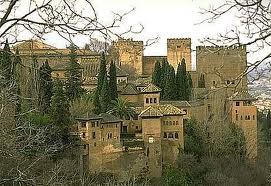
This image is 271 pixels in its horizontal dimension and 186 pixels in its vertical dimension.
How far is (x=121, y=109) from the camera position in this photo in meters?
26.8

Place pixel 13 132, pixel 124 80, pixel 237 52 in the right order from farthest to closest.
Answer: pixel 124 80 → pixel 13 132 → pixel 237 52

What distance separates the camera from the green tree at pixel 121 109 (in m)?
26.7

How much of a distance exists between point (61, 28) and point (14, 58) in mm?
570

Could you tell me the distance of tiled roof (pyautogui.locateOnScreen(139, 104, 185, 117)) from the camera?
25.8 m

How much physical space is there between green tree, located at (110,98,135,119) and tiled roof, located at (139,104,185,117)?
47.6 inches

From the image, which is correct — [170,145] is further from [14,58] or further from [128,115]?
[14,58]

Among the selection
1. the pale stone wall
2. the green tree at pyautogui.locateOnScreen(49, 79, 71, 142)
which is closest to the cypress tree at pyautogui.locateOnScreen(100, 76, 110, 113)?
the green tree at pyautogui.locateOnScreen(49, 79, 71, 142)

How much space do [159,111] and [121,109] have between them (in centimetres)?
190

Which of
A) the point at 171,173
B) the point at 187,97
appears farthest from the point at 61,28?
the point at 187,97

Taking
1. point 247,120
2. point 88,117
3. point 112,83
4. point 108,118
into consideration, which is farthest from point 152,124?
point 247,120

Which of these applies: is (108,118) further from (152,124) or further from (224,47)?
(224,47)

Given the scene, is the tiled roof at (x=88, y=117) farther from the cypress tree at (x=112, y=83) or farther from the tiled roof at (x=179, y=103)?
the tiled roof at (x=179, y=103)

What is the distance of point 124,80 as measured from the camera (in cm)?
3412

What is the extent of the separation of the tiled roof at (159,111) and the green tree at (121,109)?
3.97 ft
